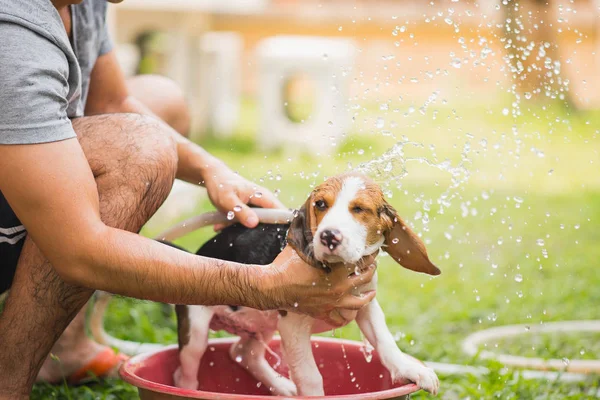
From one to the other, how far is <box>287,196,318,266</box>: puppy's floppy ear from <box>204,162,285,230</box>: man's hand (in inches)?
12.7

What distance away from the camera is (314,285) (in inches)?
77.8

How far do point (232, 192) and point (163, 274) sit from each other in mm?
603

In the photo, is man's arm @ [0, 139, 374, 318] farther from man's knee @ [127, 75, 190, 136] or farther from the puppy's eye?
man's knee @ [127, 75, 190, 136]

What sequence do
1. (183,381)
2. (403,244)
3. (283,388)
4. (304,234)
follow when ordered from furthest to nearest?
(283,388)
(183,381)
(403,244)
(304,234)

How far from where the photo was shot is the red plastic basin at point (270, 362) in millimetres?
2402

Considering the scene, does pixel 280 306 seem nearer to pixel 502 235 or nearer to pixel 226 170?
pixel 226 170

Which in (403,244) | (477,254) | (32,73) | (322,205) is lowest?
(477,254)

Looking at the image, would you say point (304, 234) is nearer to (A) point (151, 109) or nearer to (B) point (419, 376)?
(B) point (419, 376)

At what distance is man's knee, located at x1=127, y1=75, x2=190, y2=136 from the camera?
3188 millimetres

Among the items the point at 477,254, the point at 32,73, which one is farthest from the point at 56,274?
the point at 477,254

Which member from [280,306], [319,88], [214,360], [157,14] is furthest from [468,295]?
[157,14]

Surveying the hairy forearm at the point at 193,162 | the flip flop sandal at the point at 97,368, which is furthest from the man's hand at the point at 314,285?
the flip flop sandal at the point at 97,368

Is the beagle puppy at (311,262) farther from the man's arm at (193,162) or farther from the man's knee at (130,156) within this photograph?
the man's knee at (130,156)

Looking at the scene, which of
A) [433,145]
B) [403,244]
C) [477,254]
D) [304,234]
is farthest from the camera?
[477,254]
